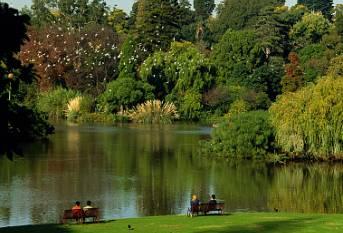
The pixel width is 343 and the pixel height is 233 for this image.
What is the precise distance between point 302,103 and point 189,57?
3626cm

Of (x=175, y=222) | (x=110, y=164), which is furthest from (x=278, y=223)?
(x=110, y=164)

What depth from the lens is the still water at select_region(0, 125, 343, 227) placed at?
2902 cm

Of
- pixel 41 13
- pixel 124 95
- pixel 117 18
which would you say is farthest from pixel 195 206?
pixel 117 18

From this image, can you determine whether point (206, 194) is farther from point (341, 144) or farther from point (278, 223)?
point (341, 144)

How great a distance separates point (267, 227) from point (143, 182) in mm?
15007

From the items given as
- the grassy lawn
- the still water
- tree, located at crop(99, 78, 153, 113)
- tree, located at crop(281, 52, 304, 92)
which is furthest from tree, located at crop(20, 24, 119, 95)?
the grassy lawn

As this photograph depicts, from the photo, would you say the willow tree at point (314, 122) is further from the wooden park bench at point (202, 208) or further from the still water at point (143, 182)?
the wooden park bench at point (202, 208)

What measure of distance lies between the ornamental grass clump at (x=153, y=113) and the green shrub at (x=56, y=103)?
763cm

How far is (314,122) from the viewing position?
4359cm

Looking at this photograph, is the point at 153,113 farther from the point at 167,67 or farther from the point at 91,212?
the point at 91,212

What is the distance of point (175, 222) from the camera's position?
71.3 ft

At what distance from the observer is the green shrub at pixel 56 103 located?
76.6 metres

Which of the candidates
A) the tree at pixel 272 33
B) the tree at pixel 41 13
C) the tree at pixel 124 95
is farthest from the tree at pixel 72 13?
the tree at pixel 124 95

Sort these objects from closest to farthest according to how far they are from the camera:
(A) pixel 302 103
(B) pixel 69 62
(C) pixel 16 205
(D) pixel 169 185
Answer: (C) pixel 16 205 < (D) pixel 169 185 < (A) pixel 302 103 < (B) pixel 69 62
